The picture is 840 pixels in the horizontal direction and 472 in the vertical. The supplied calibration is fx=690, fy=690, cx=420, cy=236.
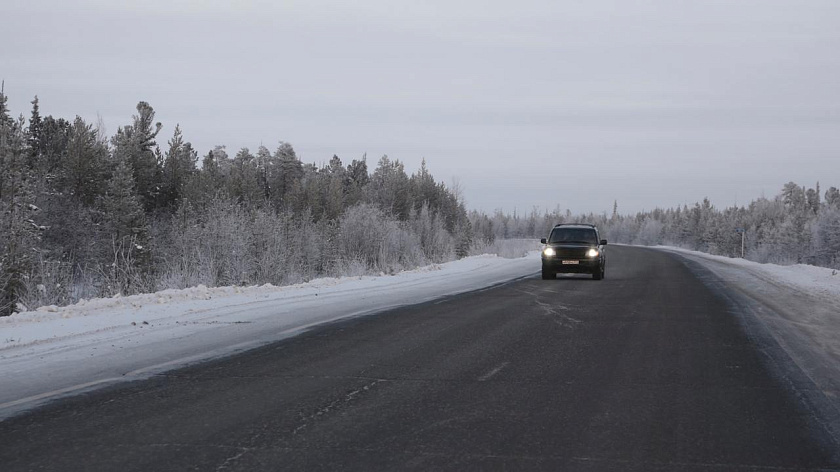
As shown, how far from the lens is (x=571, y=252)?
24.5m

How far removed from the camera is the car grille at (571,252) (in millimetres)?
24359

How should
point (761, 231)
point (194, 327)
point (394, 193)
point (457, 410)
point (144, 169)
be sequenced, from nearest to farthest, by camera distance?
1. point (457, 410)
2. point (194, 327)
3. point (144, 169)
4. point (394, 193)
5. point (761, 231)

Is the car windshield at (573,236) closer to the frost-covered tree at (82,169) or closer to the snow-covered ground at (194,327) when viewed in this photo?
the snow-covered ground at (194,327)

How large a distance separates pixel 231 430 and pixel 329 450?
3.08ft

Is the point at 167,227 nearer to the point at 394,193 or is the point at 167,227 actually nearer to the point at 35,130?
the point at 35,130

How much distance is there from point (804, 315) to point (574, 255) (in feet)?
35.4

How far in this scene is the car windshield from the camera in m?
25.1

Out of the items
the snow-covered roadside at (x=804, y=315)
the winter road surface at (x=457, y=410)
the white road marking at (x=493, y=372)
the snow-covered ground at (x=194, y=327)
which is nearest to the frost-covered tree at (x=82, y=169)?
the snow-covered ground at (x=194, y=327)

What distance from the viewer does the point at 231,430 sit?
5.23 meters

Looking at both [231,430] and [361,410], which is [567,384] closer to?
[361,410]

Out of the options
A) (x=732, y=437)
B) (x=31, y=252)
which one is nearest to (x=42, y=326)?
(x=732, y=437)

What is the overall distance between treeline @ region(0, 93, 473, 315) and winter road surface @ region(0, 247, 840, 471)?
927 centimetres

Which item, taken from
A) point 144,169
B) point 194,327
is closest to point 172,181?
point 144,169

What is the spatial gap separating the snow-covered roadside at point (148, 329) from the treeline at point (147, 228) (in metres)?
2.82
